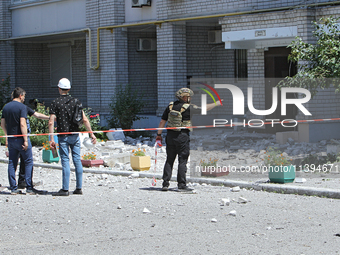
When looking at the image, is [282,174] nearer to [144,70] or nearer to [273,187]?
[273,187]

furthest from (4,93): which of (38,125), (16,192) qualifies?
(16,192)

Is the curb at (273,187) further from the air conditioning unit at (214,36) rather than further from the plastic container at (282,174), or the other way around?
the air conditioning unit at (214,36)

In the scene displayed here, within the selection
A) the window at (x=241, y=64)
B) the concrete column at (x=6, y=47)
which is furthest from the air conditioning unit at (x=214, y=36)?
the concrete column at (x=6, y=47)

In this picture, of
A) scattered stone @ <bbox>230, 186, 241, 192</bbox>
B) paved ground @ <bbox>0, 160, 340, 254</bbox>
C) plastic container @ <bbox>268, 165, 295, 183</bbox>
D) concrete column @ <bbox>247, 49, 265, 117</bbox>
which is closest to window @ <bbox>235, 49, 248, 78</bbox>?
concrete column @ <bbox>247, 49, 265, 117</bbox>

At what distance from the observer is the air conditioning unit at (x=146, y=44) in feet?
59.2

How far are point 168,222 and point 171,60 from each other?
10726 mm

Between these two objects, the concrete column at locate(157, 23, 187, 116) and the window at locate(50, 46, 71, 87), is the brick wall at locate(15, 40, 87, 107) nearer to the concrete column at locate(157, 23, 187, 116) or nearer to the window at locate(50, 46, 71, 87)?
the window at locate(50, 46, 71, 87)

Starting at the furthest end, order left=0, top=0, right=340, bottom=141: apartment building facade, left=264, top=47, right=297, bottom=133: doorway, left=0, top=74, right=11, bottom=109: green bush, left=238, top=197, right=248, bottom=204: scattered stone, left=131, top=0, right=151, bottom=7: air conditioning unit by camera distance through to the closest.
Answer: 1. left=0, top=74, right=11, bottom=109: green bush
2. left=131, top=0, right=151, bottom=7: air conditioning unit
3. left=264, top=47, right=297, bottom=133: doorway
4. left=0, top=0, right=340, bottom=141: apartment building facade
5. left=238, top=197, right=248, bottom=204: scattered stone

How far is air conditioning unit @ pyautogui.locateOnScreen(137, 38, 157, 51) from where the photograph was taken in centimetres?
1804

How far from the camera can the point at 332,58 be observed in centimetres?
955

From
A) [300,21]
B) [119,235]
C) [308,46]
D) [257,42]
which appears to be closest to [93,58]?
[257,42]

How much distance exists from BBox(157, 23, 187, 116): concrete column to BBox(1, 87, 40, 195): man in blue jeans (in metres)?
8.66

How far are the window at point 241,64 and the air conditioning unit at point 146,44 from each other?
120 inches

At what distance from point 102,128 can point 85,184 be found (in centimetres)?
745
